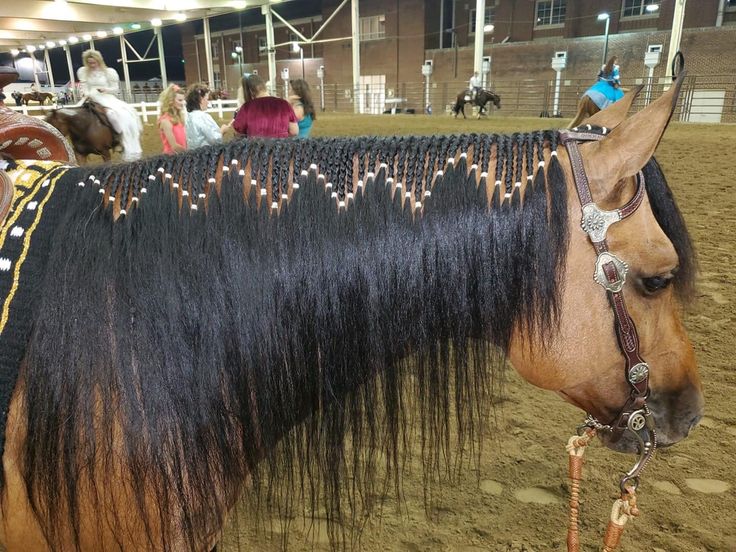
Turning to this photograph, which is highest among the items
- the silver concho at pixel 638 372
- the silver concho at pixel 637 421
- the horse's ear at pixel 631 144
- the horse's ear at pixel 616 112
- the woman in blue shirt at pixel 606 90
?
the woman in blue shirt at pixel 606 90

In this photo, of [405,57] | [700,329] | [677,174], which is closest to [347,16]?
[405,57]

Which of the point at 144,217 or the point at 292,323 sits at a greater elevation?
the point at 144,217

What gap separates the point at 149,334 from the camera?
0.93 m

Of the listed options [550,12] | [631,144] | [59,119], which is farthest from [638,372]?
[550,12]

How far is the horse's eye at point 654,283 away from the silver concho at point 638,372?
0.55ft

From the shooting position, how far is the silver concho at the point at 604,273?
0.97 m

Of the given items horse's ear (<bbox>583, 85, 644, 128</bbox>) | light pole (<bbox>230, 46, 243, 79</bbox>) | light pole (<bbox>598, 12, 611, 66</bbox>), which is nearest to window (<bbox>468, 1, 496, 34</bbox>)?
light pole (<bbox>598, 12, 611, 66</bbox>)

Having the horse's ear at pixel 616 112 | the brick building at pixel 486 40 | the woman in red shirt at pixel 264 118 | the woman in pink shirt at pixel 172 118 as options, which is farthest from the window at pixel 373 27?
the horse's ear at pixel 616 112

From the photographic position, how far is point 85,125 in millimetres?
8609

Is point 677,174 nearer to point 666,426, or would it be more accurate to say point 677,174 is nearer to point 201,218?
point 666,426

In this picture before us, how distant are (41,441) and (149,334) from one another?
0.30 m

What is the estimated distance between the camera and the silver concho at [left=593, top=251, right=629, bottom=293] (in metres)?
0.97

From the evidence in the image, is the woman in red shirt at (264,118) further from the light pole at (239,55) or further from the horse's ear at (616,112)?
the light pole at (239,55)

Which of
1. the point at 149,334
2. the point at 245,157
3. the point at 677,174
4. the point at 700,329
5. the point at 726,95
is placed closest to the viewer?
the point at 149,334
